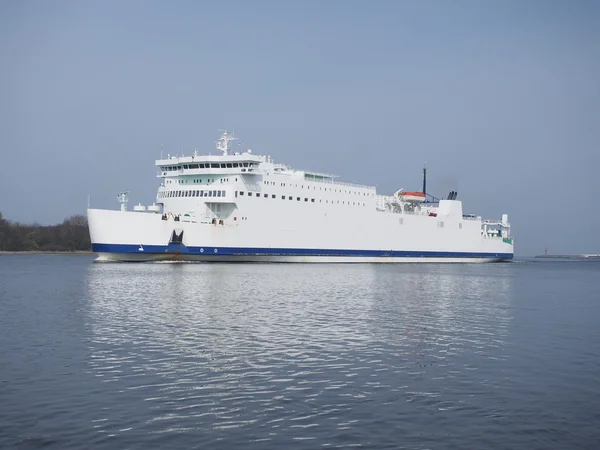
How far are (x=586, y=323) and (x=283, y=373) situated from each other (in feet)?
39.0

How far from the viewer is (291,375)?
10.8m

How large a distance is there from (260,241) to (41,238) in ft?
254

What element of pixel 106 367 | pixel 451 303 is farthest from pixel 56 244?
pixel 106 367

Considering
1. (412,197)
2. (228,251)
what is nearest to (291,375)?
(228,251)

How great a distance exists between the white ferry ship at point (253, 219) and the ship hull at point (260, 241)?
2.7 inches

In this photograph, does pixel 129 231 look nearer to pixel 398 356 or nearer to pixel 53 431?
pixel 398 356

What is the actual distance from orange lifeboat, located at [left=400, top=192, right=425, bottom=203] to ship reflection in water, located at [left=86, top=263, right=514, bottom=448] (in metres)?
37.6

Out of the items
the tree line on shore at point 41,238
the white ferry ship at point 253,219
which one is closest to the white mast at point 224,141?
the white ferry ship at point 253,219

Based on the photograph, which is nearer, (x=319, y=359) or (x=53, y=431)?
(x=53, y=431)

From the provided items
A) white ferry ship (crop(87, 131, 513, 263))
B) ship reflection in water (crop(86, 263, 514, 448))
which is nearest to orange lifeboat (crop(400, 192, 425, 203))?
white ferry ship (crop(87, 131, 513, 263))

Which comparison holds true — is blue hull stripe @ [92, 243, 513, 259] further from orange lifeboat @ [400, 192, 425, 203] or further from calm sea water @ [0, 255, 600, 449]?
calm sea water @ [0, 255, 600, 449]

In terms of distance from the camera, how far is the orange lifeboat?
199ft

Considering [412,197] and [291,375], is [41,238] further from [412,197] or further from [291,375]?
[291,375]

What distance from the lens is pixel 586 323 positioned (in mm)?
18891
